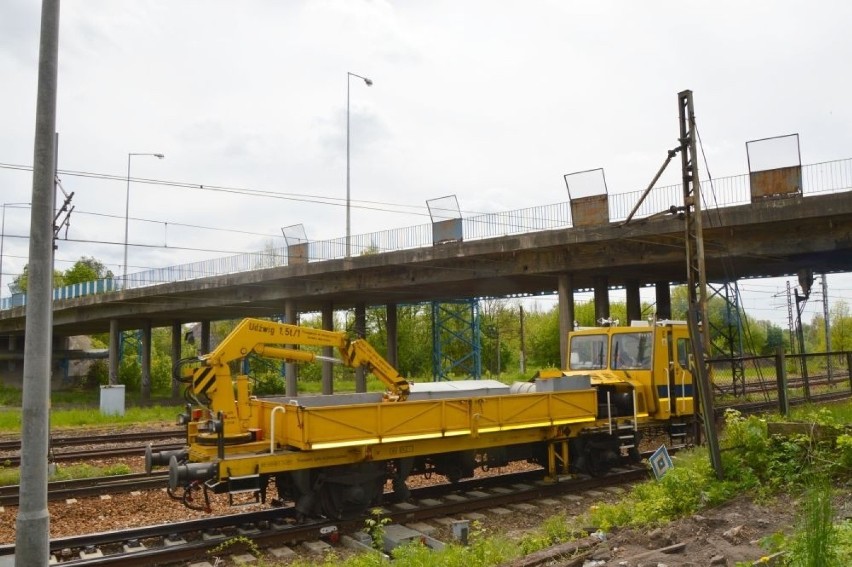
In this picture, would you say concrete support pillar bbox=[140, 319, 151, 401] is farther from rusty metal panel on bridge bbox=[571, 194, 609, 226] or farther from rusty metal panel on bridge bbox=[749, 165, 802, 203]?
rusty metal panel on bridge bbox=[749, 165, 802, 203]

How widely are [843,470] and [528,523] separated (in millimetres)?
3949

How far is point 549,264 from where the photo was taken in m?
23.8

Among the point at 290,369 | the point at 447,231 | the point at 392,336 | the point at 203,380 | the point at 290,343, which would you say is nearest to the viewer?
the point at 203,380

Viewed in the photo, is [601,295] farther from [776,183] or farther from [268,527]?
[268,527]

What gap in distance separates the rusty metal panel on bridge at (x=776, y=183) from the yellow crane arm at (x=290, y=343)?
1241 cm

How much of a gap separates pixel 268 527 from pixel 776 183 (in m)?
15.8

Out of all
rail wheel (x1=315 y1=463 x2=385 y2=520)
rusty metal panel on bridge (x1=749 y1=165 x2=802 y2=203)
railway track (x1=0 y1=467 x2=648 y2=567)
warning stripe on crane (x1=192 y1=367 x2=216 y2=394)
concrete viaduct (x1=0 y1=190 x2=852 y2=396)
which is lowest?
railway track (x1=0 y1=467 x2=648 y2=567)

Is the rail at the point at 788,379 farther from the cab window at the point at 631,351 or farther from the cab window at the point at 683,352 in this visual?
the cab window at the point at 631,351

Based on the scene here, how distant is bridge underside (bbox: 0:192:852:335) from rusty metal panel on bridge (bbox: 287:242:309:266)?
0.50 metres

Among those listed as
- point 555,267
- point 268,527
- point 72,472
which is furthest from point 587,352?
point 72,472

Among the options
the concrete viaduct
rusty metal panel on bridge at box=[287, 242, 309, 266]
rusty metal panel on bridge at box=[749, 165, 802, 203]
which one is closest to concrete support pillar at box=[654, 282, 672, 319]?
the concrete viaduct

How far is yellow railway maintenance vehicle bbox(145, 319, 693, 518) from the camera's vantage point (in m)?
9.12

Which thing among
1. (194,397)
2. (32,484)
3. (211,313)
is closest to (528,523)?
(194,397)

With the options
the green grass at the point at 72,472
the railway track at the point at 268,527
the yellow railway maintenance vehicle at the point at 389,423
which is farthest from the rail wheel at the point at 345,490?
the green grass at the point at 72,472
